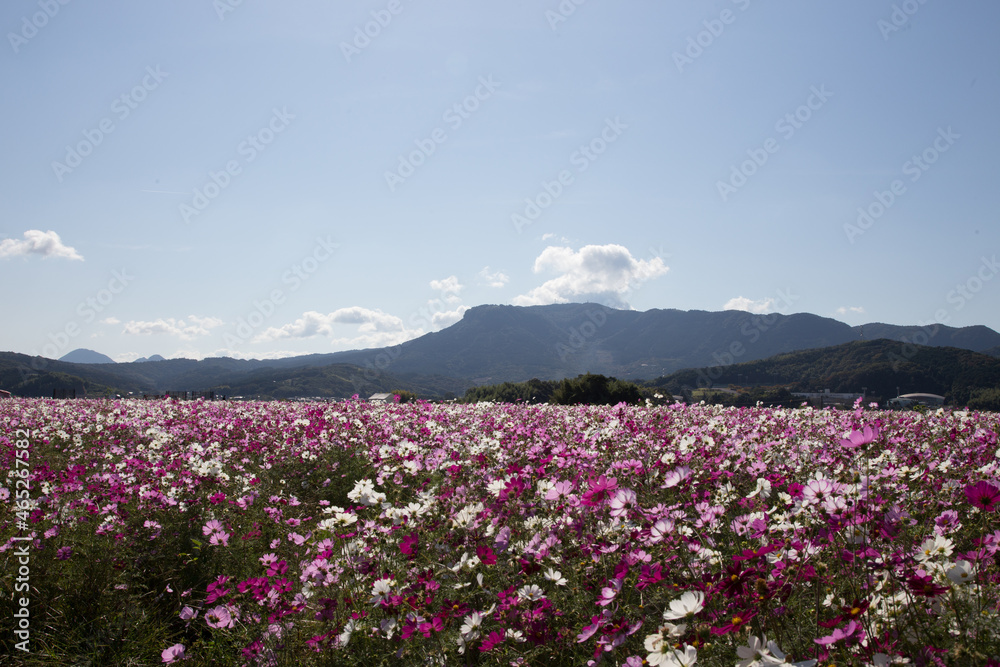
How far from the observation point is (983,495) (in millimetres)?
1670

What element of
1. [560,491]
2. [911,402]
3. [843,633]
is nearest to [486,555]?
[560,491]

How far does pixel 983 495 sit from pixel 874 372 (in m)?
70.5

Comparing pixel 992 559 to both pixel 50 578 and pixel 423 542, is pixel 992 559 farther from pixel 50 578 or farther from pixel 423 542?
pixel 50 578

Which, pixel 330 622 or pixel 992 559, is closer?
pixel 992 559

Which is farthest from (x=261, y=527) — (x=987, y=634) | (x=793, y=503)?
(x=987, y=634)

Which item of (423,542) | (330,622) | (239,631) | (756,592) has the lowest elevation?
(239,631)

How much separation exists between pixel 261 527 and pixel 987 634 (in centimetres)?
461

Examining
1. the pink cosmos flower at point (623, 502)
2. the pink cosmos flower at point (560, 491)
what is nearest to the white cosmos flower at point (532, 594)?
the pink cosmos flower at point (560, 491)

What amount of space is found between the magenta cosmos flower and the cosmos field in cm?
1

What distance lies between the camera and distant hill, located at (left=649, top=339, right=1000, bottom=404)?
44.1 metres

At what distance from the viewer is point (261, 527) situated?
15.0 ft

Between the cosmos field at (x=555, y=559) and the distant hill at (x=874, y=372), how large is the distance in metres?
7.38

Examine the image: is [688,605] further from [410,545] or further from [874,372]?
[874,372]

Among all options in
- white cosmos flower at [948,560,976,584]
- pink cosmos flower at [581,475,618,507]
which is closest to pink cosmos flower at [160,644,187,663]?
pink cosmos flower at [581,475,618,507]
